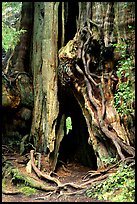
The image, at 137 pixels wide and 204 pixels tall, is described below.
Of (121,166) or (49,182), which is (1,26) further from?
(121,166)

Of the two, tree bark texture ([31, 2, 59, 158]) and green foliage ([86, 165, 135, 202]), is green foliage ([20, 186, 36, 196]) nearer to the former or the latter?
green foliage ([86, 165, 135, 202])

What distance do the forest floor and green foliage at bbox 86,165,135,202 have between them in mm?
221

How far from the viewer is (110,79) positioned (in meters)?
8.20

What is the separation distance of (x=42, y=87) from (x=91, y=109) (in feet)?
9.13

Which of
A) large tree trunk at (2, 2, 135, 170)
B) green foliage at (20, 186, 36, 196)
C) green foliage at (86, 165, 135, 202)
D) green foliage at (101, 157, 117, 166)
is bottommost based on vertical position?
green foliage at (20, 186, 36, 196)

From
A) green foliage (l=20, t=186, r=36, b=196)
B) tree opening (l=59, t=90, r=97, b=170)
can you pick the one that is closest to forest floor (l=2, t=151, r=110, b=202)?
green foliage (l=20, t=186, r=36, b=196)

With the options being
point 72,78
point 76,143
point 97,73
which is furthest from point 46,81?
point 76,143

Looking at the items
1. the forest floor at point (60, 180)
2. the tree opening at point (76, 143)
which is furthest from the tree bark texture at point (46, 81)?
the tree opening at point (76, 143)

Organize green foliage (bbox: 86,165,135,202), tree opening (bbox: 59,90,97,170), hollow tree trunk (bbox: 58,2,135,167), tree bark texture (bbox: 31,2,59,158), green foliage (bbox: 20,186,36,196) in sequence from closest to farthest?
1. green foliage (bbox: 86,165,135,202)
2. green foliage (bbox: 20,186,36,196)
3. hollow tree trunk (bbox: 58,2,135,167)
4. tree bark texture (bbox: 31,2,59,158)
5. tree opening (bbox: 59,90,97,170)

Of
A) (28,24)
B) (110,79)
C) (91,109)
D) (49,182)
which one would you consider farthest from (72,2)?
(49,182)

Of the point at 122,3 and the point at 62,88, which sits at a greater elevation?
the point at 122,3

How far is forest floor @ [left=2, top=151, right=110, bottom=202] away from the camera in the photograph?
244 inches

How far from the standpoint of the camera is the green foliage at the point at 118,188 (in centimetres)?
527

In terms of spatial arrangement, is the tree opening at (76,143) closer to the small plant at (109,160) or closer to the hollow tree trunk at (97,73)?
the hollow tree trunk at (97,73)
